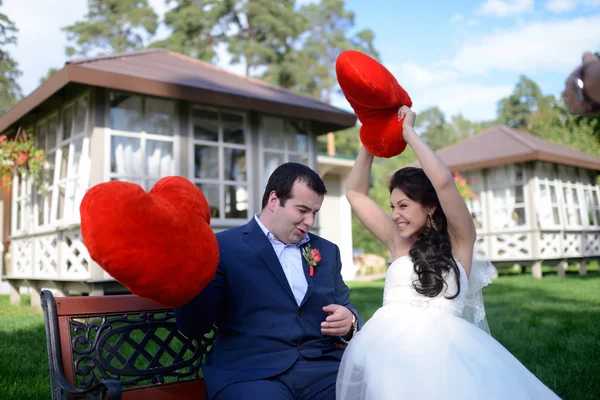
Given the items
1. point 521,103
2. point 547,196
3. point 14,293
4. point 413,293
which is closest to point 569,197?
point 547,196

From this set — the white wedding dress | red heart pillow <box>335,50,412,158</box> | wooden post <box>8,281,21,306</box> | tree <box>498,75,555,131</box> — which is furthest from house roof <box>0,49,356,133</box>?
tree <box>498,75,555,131</box>

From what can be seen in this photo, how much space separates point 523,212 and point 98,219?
660 inches

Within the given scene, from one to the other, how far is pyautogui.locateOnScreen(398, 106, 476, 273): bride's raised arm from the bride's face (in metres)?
0.15

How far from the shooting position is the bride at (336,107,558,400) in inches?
92.3

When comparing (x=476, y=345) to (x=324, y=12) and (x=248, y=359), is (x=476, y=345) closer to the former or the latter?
(x=248, y=359)

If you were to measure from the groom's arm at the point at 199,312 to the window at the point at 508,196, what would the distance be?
1549 cm

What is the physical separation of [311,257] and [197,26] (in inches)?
1086

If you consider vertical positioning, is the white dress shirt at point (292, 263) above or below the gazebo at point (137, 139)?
below

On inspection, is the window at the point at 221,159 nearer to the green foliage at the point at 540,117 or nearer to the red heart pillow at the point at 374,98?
the red heart pillow at the point at 374,98

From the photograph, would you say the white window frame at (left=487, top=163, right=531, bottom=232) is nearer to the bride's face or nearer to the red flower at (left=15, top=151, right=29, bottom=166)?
the red flower at (left=15, top=151, right=29, bottom=166)

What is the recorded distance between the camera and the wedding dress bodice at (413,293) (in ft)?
8.82

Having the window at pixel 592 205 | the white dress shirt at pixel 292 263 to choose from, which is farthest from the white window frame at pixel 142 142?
the window at pixel 592 205

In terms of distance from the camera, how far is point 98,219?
5.73ft


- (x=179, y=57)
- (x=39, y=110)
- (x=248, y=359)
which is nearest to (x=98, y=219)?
(x=248, y=359)
